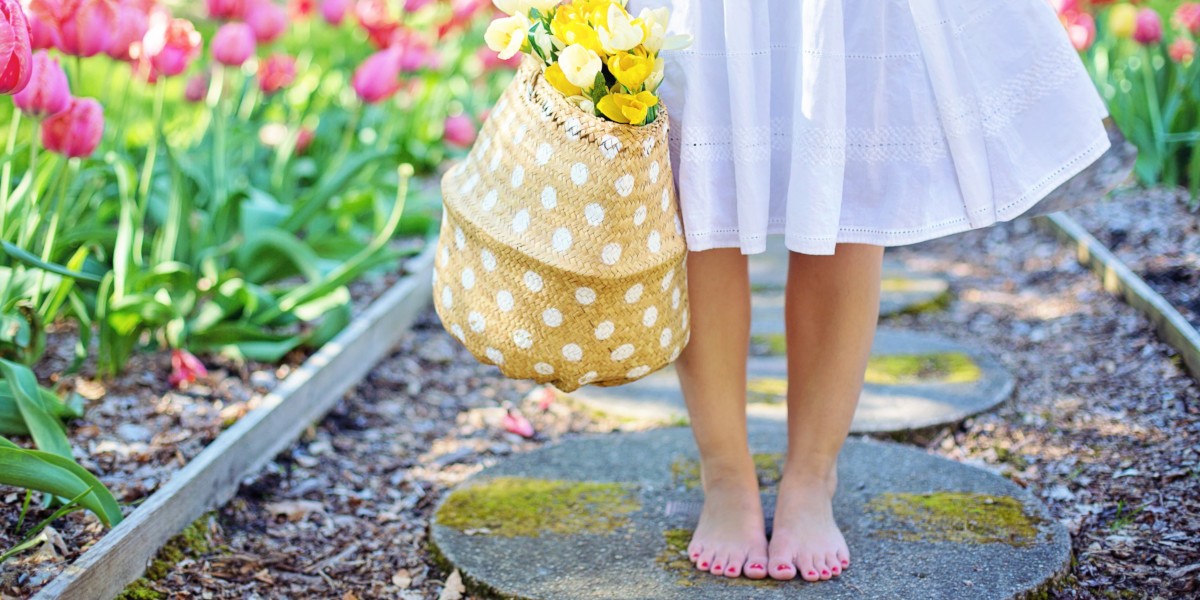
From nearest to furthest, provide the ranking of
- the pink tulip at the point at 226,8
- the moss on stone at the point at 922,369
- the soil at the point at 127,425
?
the soil at the point at 127,425 < the moss on stone at the point at 922,369 < the pink tulip at the point at 226,8

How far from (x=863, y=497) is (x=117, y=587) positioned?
1.17 metres

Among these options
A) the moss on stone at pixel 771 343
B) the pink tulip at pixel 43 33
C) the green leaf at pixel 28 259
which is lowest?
the moss on stone at pixel 771 343

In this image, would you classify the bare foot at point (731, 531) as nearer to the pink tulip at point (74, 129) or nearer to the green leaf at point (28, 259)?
the green leaf at point (28, 259)

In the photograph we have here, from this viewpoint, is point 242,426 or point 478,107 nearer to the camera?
point 242,426

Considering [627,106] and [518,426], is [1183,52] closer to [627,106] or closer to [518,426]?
[518,426]

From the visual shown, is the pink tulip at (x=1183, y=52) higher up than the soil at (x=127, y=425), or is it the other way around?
the pink tulip at (x=1183, y=52)

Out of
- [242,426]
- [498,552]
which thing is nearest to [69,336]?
[242,426]

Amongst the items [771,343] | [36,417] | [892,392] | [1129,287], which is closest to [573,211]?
[36,417]

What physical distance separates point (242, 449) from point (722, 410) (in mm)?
909

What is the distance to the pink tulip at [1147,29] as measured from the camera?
3.68 m

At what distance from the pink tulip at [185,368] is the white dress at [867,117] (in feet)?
4.15

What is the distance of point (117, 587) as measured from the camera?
1.73m

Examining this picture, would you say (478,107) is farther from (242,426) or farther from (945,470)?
(945,470)

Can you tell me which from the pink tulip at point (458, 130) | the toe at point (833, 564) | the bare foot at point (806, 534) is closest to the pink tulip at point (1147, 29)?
the pink tulip at point (458, 130)
